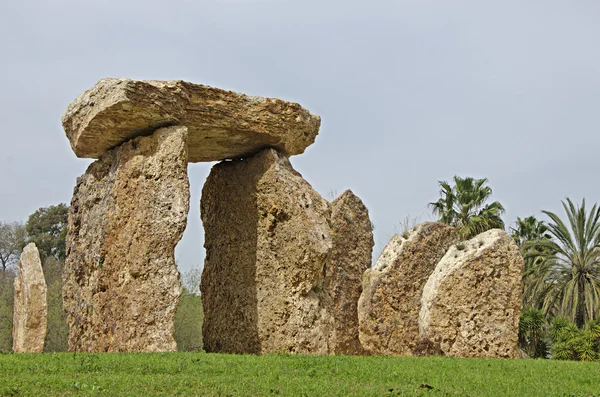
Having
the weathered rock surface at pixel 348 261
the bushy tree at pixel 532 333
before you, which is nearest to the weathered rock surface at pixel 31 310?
the weathered rock surface at pixel 348 261

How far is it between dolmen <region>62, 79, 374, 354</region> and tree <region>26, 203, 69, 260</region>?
2197 cm

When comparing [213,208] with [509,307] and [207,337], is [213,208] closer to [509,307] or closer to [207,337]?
[207,337]

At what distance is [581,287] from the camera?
90.1 feet

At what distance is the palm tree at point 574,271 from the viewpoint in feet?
87.8

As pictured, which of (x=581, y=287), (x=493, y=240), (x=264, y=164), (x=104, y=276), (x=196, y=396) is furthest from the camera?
(x=581, y=287)

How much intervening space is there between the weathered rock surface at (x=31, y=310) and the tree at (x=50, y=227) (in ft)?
62.7

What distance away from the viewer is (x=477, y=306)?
16.6 metres

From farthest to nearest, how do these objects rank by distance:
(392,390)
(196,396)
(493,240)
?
(493,240) < (392,390) < (196,396)

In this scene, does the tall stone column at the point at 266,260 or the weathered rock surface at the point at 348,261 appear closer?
the tall stone column at the point at 266,260

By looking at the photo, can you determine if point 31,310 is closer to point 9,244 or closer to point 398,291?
point 398,291

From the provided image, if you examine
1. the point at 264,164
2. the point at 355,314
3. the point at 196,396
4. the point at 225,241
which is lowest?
the point at 196,396

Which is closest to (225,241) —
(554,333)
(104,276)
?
(104,276)

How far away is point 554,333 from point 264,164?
1230 cm

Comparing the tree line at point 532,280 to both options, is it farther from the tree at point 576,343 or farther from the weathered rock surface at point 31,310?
the weathered rock surface at point 31,310
